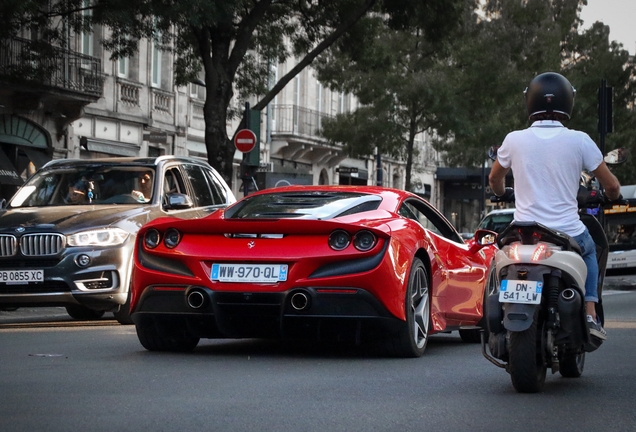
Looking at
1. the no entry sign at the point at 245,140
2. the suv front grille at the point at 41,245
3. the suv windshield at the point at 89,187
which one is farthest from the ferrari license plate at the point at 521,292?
the no entry sign at the point at 245,140

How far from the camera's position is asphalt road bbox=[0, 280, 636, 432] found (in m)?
6.06

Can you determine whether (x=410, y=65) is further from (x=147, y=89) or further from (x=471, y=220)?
(x=471, y=220)

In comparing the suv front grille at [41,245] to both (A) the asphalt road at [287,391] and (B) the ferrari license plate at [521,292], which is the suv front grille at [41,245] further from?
(B) the ferrari license plate at [521,292]

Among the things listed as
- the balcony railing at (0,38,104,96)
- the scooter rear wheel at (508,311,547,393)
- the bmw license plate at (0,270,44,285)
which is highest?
the balcony railing at (0,38,104,96)

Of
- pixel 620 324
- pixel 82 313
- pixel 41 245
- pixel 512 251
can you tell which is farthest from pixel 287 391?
pixel 82 313

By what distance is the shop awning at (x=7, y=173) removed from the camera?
28016 millimetres

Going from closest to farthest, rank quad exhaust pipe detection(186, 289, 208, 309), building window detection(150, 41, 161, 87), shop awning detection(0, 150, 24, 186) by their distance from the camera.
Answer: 1. quad exhaust pipe detection(186, 289, 208, 309)
2. shop awning detection(0, 150, 24, 186)
3. building window detection(150, 41, 161, 87)

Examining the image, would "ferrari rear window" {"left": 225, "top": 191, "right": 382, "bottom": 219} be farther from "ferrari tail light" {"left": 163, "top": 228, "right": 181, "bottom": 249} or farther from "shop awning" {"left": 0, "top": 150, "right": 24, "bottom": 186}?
"shop awning" {"left": 0, "top": 150, "right": 24, "bottom": 186}

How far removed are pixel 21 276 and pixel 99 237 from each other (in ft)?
2.61

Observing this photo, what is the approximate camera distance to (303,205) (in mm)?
9672

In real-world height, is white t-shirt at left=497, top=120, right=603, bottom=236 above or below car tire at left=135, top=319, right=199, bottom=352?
above

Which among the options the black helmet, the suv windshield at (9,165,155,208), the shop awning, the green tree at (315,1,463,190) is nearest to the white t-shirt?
the black helmet

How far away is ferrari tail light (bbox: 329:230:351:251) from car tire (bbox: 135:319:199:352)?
1.21 m

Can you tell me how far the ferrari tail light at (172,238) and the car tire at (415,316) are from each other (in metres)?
1.59
